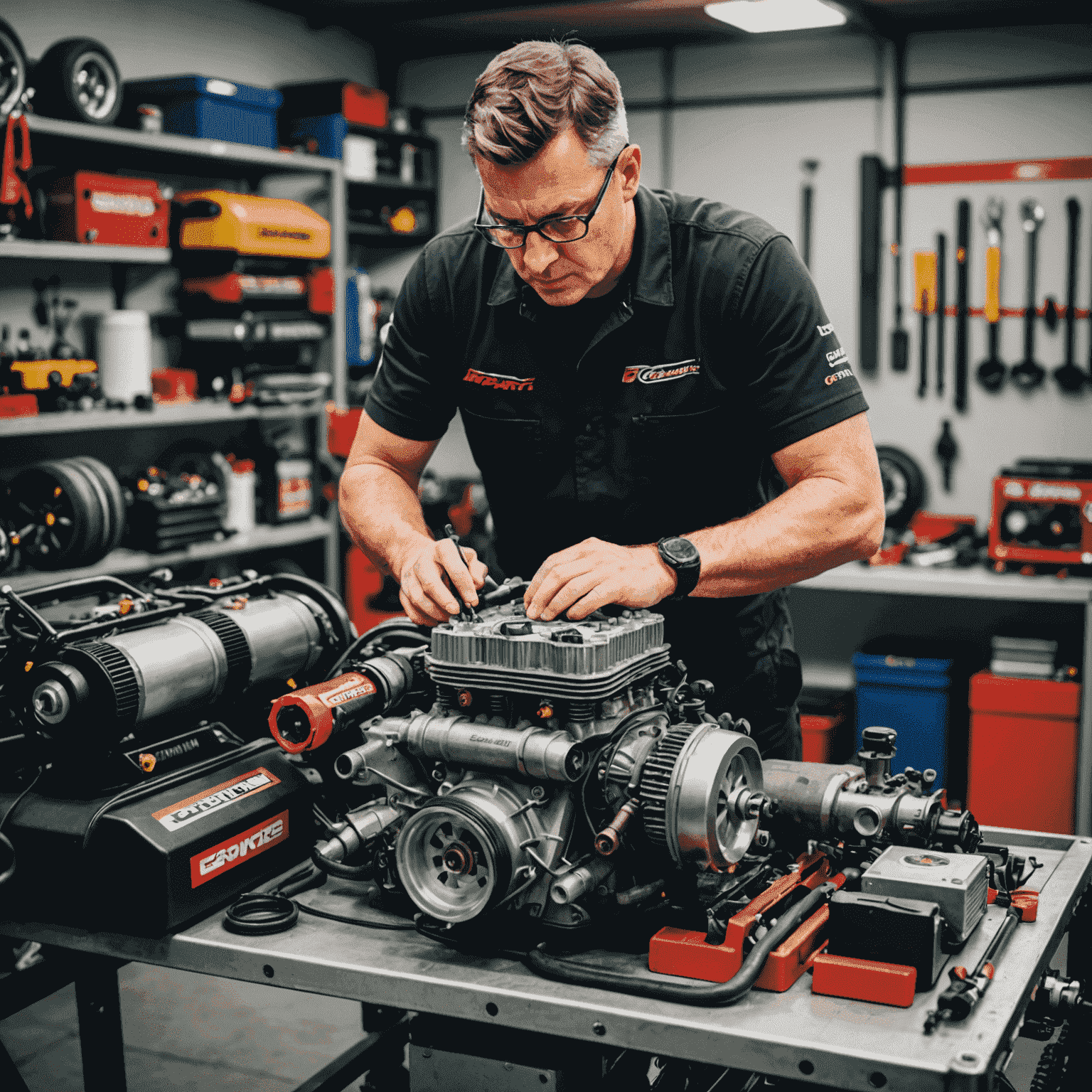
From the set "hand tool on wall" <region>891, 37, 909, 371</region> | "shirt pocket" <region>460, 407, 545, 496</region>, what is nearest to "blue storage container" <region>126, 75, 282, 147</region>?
"hand tool on wall" <region>891, 37, 909, 371</region>

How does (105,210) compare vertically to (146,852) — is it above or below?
above

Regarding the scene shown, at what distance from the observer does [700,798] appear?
3.94ft

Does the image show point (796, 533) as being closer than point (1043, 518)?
Yes

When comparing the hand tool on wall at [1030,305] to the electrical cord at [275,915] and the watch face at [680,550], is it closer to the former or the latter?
the watch face at [680,550]

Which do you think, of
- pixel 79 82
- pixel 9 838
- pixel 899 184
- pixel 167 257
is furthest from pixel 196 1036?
pixel 899 184

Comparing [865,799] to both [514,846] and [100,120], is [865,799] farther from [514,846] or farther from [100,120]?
[100,120]

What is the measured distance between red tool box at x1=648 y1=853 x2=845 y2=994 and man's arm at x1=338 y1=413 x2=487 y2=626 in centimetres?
43

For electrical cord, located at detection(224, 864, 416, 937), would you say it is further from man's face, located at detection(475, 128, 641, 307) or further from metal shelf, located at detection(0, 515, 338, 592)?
metal shelf, located at detection(0, 515, 338, 592)

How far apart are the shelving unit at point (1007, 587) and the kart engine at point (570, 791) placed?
2.25 metres

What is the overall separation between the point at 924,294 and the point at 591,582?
3584 mm

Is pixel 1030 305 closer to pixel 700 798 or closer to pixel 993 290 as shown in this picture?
pixel 993 290

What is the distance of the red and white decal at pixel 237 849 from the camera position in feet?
4.60

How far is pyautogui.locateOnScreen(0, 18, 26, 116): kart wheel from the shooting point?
3488mm

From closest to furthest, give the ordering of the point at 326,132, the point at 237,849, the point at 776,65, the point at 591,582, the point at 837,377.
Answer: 1. the point at 591,582
2. the point at 237,849
3. the point at 837,377
4. the point at 326,132
5. the point at 776,65
